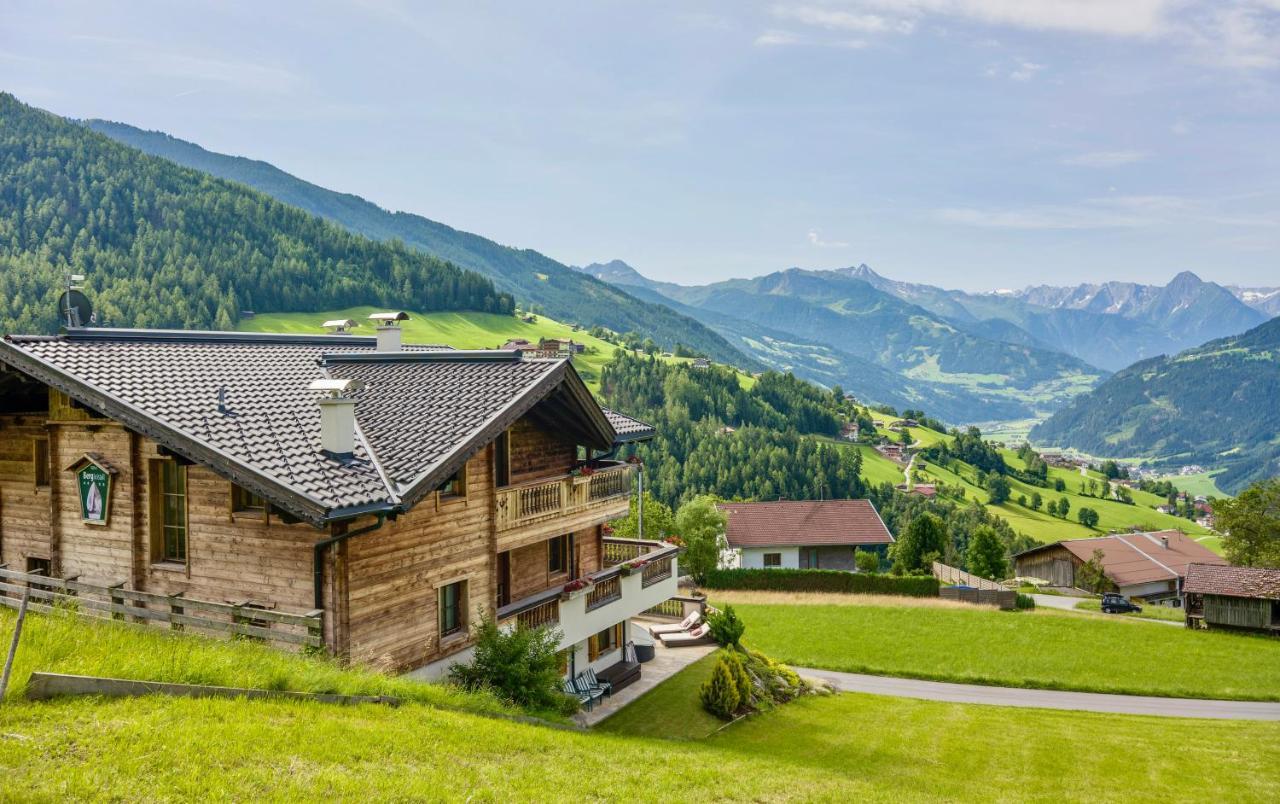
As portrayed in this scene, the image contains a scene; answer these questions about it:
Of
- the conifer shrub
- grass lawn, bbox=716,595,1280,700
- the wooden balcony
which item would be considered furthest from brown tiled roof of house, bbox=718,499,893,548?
the wooden balcony

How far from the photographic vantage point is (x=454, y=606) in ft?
63.2

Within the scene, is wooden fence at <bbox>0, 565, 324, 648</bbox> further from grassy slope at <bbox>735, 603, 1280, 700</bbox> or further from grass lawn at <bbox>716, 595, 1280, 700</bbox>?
grassy slope at <bbox>735, 603, 1280, 700</bbox>

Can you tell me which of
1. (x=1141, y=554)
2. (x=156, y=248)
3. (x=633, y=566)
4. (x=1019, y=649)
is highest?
(x=156, y=248)

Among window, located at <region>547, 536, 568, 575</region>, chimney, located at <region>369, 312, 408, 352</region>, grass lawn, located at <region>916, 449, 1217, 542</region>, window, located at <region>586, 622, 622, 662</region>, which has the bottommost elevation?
grass lawn, located at <region>916, 449, 1217, 542</region>

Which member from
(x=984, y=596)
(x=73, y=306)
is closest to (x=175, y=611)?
(x=73, y=306)

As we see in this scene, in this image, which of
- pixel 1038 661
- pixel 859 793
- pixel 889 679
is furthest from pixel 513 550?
pixel 1038 661

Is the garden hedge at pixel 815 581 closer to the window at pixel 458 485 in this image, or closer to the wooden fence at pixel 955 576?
the wooden fence at pixel 955 576

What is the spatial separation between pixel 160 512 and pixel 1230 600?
2257 inches

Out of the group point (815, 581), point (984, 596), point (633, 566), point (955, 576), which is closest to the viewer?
point (633, 566)

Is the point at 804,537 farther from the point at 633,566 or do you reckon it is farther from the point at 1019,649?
the point at 633,566

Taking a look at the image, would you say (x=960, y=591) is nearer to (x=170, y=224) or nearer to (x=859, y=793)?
(x=859, y=793)

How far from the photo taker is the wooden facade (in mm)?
16016

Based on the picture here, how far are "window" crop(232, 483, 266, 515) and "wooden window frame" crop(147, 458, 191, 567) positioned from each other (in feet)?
4.94

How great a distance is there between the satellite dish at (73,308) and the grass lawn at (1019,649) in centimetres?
2950
